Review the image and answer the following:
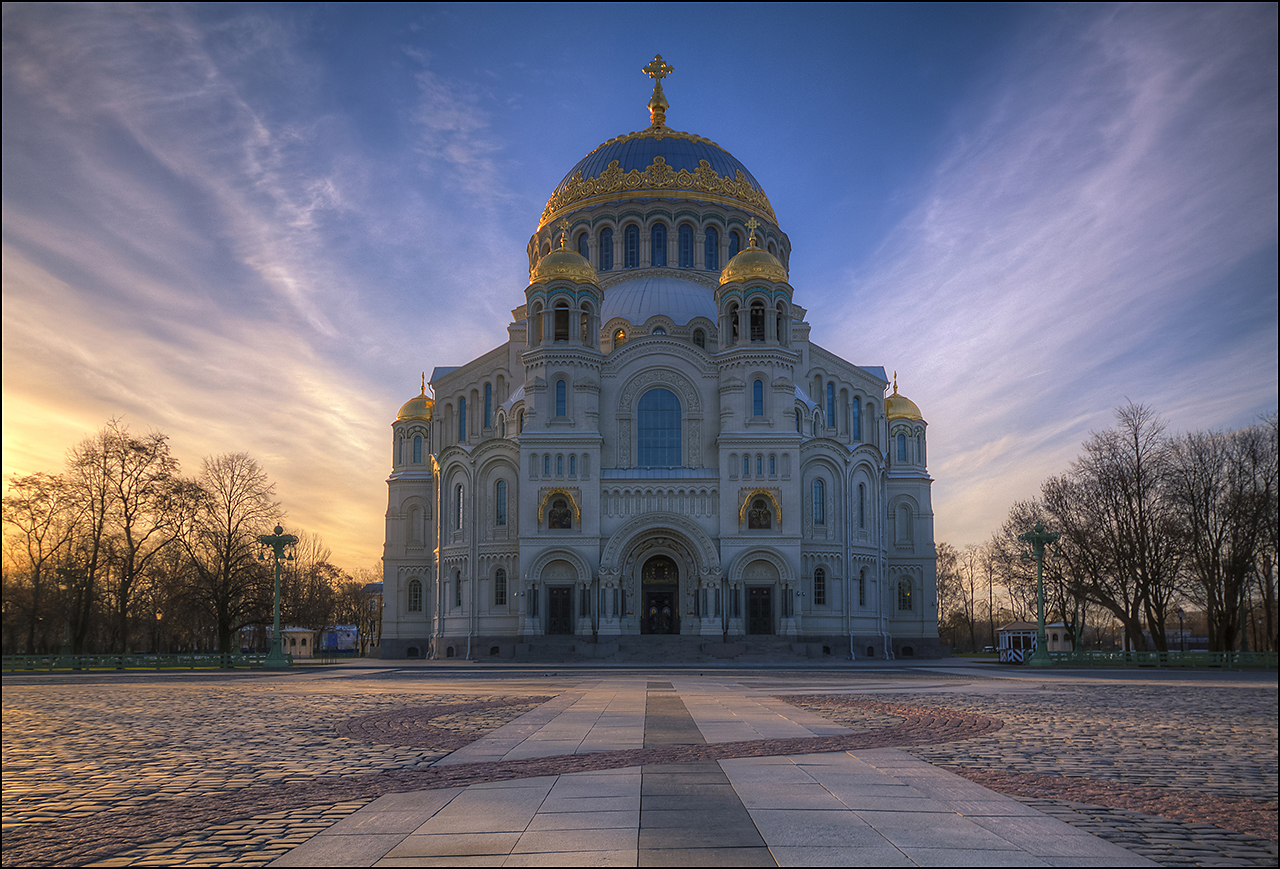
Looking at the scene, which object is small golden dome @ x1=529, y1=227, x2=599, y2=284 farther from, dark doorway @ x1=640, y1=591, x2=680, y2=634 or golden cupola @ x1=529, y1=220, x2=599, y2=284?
dark doorway @ x1=640, y1=591, x2=680, y2=634

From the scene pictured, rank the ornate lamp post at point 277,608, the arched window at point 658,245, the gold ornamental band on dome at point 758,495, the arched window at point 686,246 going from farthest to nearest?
1. the arched window at point 686,246
2. the arched window at point 658,245
3. the gold ornamental band on dome at point 758,495
4. the ornate lamp post at point 277,608

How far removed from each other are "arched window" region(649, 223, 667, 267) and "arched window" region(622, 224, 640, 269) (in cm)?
89

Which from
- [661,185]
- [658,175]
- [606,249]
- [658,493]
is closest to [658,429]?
[658,493]

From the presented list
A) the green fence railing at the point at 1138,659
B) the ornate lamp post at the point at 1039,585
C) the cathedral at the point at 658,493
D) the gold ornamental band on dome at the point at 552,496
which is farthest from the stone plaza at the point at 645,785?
the gold ornamental band on dome at the point at 552,496

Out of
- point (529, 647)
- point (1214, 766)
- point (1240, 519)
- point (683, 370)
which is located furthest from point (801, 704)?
point (683, 370)

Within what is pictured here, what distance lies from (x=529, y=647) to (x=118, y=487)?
2310 cm

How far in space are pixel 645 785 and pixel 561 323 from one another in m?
47.6

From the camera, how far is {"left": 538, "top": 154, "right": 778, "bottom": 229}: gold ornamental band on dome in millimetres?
66188

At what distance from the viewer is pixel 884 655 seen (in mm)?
56250

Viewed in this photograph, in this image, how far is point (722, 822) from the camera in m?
7.09

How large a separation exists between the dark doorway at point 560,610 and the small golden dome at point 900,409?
91.8 ft

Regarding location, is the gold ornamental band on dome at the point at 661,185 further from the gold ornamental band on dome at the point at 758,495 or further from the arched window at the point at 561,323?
the gold ornamental band on dome at the point at 758,495

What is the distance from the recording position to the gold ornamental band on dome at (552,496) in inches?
2041

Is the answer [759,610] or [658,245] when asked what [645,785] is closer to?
[759,610]
